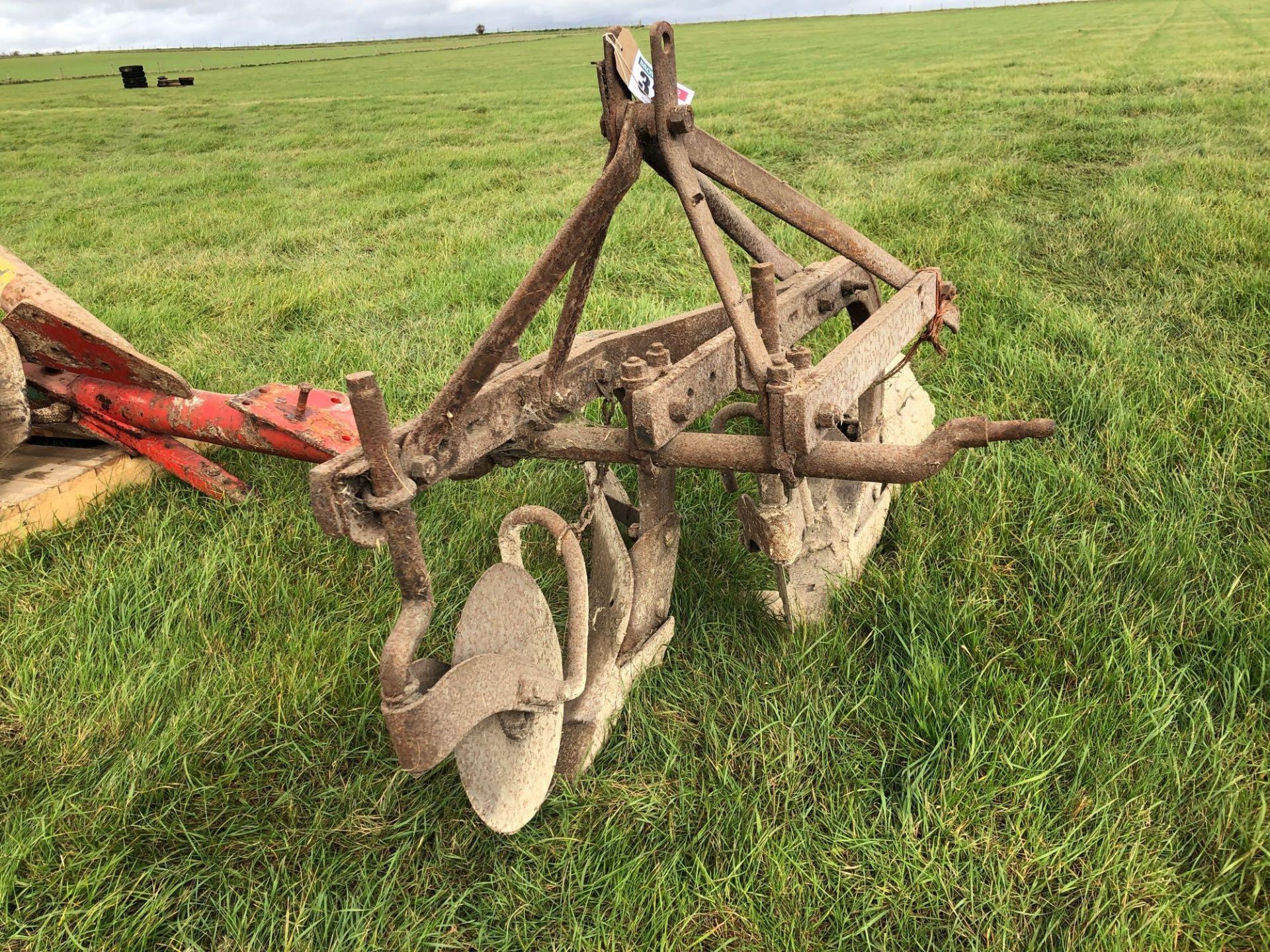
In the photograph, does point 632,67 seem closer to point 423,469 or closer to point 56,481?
point 423,469

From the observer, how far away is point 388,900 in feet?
6.22

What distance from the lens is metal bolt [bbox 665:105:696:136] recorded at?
→ 1980 mm

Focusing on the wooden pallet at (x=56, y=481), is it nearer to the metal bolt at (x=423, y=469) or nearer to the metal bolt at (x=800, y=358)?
the metal bolt at (x=423, y=469)

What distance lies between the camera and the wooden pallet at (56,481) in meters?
3.09

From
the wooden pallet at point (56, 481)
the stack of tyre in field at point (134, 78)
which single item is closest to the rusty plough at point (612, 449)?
the wooden pallet at point (56, 481)

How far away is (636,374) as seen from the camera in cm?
212

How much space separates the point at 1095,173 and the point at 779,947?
7.35 metres

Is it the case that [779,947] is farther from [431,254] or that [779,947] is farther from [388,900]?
[431,254]

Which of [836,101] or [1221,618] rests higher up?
[836,101]

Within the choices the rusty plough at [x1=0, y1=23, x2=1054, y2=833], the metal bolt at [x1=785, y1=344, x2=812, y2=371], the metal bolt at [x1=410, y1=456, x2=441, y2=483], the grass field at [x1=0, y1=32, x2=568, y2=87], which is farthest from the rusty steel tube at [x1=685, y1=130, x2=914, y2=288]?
the grass field at [x1=0, y1=32, x2=568, y2=87]

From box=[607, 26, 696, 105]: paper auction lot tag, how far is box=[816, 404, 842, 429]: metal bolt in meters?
0.79

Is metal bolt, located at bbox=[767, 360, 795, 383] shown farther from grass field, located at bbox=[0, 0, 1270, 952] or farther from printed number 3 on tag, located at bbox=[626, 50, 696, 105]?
grass field, located at bbox=[0, 0, 1270, 952]

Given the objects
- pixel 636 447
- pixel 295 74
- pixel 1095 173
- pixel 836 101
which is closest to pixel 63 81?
pixel 295 74

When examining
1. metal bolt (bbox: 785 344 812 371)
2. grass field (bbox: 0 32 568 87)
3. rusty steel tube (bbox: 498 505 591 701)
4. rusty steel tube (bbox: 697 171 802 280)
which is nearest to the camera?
metal bolt (bbox: 785 344 812 371)
